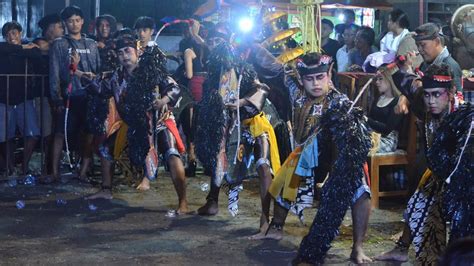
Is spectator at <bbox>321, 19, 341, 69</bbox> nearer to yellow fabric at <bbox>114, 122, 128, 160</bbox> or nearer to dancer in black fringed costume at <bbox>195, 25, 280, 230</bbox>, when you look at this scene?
yellow fabric at <bbox>114, 122, 128, 160</bbox>

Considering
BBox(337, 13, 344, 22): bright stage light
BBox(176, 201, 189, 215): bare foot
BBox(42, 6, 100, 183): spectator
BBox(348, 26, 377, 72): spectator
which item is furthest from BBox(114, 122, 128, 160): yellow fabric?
BBox(337, 13, 344, 22): bright stage light

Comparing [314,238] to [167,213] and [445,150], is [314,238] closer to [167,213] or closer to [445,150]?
[445,150]

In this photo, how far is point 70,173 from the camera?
401 inches

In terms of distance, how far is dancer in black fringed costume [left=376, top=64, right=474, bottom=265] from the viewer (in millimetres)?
5270

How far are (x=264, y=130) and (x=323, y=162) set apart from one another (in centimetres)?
106

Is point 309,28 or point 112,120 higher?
point 309,28

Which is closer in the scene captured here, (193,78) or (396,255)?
(396,255)

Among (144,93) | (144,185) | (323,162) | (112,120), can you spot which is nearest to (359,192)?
(323,162)

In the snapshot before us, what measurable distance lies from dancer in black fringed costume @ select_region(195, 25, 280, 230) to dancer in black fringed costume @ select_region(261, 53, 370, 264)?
49cm

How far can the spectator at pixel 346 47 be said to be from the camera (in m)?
11.4

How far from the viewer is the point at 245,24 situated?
920cm

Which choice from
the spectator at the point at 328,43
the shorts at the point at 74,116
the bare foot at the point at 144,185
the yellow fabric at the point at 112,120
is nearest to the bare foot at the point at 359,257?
the yellow fabric at the point at 112,120

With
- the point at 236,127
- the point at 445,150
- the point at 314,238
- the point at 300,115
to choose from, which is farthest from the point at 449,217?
the point at 236,127

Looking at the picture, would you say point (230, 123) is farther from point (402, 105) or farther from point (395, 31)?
point (395, 31)
